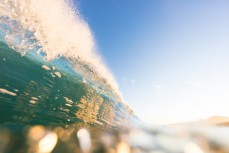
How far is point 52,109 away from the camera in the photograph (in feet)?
23.6

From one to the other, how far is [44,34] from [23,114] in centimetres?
912

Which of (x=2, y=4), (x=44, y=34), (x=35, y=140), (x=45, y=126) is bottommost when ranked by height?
(x=35, y=140)

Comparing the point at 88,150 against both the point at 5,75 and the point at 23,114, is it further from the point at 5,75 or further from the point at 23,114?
the point at 5,75

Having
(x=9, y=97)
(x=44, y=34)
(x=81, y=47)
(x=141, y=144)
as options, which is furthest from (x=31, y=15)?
(x=141, y=144)

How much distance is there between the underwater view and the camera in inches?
216

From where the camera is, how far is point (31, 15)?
1276 centimetres

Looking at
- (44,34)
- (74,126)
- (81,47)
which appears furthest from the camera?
(81,47)

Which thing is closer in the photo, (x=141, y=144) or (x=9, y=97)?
(x=9, y=97)

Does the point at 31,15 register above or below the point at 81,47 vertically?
below

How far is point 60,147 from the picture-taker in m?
5.41

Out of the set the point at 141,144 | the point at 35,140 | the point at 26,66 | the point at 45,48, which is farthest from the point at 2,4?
the point at 141,144

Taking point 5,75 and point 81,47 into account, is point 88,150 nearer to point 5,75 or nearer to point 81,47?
point 5,75

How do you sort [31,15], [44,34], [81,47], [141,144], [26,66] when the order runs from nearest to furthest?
[141,144], [26,66], [31,15], [44,34], [81,47]

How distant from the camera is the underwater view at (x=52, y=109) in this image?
5484mm
